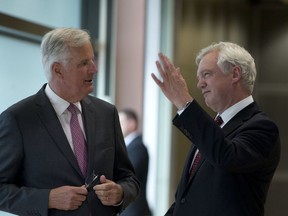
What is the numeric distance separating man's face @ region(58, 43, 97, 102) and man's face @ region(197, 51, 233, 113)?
0.47 metres

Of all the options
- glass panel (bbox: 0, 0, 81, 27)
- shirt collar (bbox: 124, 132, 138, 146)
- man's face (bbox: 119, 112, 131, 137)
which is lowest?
shirt collar (bbox: 124, 132, 138, 146)

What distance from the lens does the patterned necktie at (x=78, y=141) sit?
2377 millimetres

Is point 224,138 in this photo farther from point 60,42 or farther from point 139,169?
point 139,169

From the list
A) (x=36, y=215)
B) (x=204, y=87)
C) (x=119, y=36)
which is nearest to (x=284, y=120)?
(x=119, y=36)

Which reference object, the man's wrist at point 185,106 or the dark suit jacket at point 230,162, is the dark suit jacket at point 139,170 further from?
the man's wrist at point 185,106

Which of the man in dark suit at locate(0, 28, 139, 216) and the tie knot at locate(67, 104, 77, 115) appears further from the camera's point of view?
the tie knot at locate(67, 104, 77, 115)

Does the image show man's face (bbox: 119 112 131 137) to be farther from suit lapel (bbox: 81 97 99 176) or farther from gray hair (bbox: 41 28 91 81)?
gray hair (bbox: 41 28 91 81)

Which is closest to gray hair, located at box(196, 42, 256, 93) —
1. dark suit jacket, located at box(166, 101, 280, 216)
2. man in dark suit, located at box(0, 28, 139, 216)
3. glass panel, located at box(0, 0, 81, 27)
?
dark suit jacket, located at box(166, 101, 280, 216)

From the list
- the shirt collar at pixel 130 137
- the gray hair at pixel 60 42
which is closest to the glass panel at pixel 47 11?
the shirt collar at pixel 130 137

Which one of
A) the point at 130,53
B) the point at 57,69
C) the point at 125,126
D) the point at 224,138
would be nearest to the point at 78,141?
the point at 57,69

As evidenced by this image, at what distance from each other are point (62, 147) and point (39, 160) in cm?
10

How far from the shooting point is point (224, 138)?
7.32 feet

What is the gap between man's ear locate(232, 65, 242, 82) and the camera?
246 centimetres

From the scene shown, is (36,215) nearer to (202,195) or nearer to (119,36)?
(202,195)
